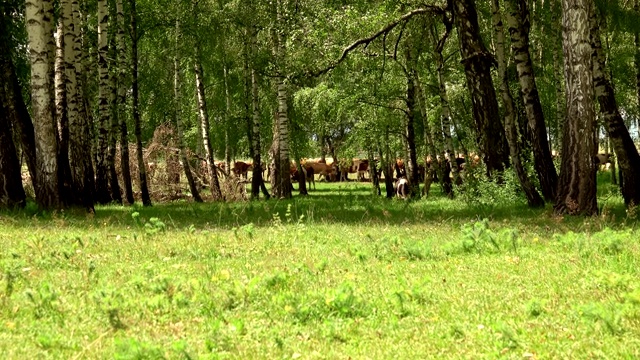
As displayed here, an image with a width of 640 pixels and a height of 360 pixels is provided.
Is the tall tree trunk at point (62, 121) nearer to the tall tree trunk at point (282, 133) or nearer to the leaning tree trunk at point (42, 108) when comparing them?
the leaning tree trunk at point (42, 108)

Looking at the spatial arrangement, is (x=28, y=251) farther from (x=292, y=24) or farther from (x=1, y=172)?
(x=292, y=24)

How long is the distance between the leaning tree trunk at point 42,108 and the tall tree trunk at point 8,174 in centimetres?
153

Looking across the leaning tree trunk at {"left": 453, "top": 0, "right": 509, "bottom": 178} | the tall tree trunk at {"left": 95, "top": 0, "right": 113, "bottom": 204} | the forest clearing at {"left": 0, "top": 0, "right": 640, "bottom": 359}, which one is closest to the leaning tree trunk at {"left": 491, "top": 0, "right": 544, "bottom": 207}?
the forest clearing at {"left": 0, "top": 0, "right": 640, "bottom": 359}

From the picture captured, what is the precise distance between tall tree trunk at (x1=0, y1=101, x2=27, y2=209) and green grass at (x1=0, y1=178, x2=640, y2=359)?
632 cm

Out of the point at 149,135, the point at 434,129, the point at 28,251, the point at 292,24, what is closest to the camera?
the point at 28,251

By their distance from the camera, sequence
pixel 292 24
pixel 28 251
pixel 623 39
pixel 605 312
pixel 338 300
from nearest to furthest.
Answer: pixel 605 312
pixel 338 300
pixel 28 251
pixel 292 24
pixel 623 39

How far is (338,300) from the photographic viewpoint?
532cm

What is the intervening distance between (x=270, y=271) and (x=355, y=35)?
11.5 metres

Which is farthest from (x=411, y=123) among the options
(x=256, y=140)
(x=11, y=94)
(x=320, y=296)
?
(x=320, y=296)

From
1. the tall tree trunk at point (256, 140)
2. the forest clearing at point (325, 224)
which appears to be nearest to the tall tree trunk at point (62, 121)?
the forest clearing at point (325, 224)

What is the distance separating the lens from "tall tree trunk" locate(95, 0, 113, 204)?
17.9 m

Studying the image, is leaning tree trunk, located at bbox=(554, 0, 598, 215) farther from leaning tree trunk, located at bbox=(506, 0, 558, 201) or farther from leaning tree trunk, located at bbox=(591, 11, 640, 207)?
leaning tree trunk, located at bbox=(506, 0, 558, 201)


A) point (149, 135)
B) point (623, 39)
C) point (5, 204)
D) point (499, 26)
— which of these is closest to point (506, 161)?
point (499, 26)

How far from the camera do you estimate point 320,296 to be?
18.4 feet
